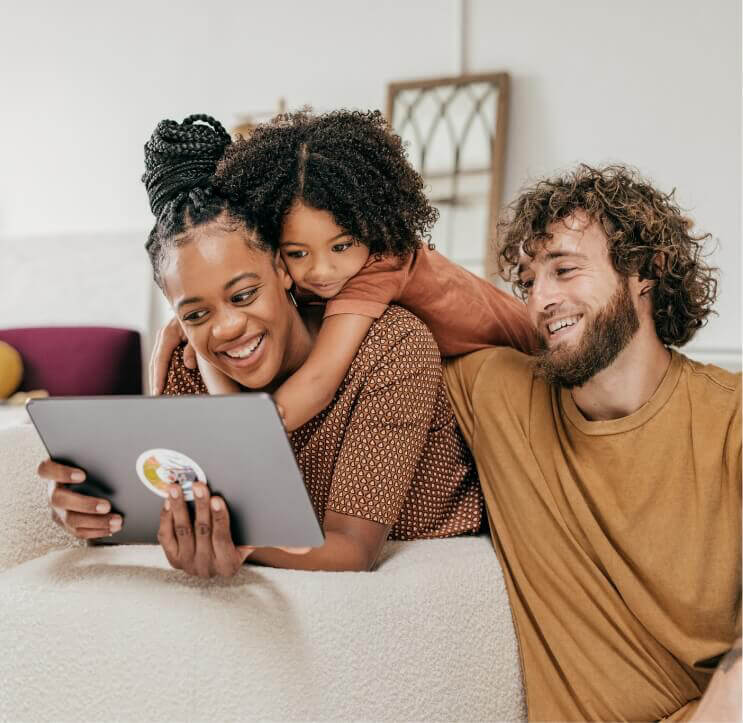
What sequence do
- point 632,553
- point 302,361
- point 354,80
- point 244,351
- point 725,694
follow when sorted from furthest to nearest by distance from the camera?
point 354,80 → point 302,361 → point 244,351 → point 632,553 → point 725,694

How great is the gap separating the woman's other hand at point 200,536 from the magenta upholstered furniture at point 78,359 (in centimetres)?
197

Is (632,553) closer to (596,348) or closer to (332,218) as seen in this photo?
(596,348)

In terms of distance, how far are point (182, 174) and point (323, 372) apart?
355 mm

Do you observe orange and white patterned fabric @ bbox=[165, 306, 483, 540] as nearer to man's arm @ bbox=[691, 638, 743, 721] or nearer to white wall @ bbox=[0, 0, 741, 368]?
man's arm @ bbox=[691, 638, 743, 721]

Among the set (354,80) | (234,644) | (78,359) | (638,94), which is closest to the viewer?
(234,644)

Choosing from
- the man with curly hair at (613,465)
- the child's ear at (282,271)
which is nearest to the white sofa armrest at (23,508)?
the child's ear at (282,271)

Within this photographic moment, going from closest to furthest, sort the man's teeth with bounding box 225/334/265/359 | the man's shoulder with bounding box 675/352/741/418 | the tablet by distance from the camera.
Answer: the tablet < the man's shoulder with bounding box 675/352/741/418 < the man's teeth with bounding box 225/334/265/359

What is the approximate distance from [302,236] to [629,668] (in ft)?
2.34

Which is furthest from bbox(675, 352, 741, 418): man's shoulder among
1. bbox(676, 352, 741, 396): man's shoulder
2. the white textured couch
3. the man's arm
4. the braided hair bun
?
the braided hair bun

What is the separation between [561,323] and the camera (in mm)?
1195

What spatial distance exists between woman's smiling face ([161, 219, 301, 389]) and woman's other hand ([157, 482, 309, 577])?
12.1 inches

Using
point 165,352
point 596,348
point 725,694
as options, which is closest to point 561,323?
point 596,348

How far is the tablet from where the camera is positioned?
82cm

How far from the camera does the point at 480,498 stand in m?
1.30
